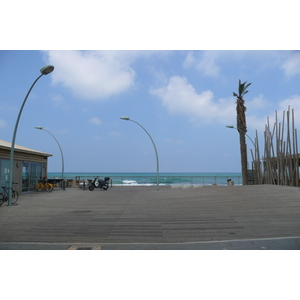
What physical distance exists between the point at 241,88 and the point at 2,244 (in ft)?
79.4

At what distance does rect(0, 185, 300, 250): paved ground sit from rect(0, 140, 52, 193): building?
4473mm

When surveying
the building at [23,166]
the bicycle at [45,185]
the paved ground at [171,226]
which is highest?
the building at [23,166]

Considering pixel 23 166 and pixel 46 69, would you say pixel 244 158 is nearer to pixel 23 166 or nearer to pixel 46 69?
pixel 23 166

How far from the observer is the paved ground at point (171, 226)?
217 inches

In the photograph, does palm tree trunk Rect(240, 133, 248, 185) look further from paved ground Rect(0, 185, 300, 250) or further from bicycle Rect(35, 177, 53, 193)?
bicycle Rect(35, 177, 53, 193)

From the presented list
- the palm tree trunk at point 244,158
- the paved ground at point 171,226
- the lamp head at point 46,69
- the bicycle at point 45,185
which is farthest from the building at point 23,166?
the palm tree trunk at point 244,158

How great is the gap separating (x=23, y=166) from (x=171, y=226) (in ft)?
42.0

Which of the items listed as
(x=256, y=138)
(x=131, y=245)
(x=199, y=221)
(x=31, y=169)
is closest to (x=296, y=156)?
(x=256, y=138)

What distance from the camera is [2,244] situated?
18.3 ft

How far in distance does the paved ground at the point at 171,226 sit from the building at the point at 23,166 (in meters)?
4.47

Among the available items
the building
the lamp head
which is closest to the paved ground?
the building

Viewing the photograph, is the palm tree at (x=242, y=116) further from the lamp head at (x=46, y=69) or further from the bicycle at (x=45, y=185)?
the lamp head at (x=46, y=69)
